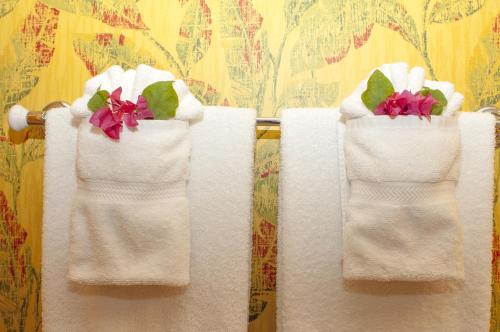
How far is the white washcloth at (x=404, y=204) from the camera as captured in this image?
54 centimetres

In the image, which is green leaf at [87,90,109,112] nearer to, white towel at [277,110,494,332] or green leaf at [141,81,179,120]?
green leaf at [141,81,179,120]

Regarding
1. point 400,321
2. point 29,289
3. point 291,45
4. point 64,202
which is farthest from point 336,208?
point 29,289

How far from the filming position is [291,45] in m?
0.72

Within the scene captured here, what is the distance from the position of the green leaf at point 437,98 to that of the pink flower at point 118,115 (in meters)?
0.38

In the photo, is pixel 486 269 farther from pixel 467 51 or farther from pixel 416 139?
pixel 467 51

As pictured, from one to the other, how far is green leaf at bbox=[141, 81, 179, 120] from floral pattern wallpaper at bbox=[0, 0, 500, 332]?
6.7 inches

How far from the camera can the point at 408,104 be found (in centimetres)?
54

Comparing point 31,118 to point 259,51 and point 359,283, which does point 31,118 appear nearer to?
point 259,51

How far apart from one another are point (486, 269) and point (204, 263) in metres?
0.42

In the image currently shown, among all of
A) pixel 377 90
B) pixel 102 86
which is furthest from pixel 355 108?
pixel 102 86

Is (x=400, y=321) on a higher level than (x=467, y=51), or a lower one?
lower

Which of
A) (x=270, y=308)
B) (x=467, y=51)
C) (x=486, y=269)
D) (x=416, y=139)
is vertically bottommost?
(x=270, y=308)

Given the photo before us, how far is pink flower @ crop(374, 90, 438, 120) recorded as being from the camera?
537 mm

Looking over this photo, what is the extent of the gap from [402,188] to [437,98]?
0.14 metres
